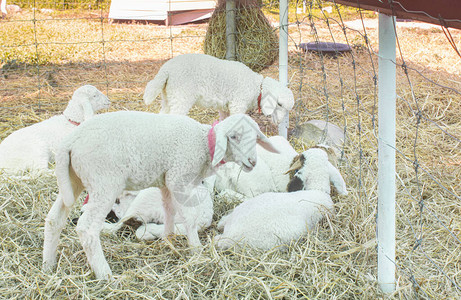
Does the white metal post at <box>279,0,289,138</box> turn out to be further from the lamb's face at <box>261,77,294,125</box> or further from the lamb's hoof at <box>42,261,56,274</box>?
the lamb's hoof at <box>42,261,56,274</box>

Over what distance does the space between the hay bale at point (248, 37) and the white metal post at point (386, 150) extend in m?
3.17

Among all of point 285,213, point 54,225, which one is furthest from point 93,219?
point 285,213

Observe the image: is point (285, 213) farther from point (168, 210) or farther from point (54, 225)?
point (54, 225)

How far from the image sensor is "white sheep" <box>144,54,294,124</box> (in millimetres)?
4137

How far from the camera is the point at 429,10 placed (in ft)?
5.80

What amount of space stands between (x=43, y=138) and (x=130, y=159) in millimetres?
1938

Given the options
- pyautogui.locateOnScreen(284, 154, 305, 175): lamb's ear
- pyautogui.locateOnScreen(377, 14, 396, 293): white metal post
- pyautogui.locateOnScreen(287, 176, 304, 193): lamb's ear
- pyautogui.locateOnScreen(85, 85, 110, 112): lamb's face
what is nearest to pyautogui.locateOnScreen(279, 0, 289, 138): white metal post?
pyautogui.locateOnScreen(284, 154, 305, 175): lamb's ear

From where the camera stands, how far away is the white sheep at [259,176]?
355 centimetres

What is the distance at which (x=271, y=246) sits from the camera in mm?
2760

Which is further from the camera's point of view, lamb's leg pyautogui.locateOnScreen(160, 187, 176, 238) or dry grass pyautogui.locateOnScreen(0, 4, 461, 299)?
lamb's leg pyautogui.locateOnScreen(160, 187, 176, 238)

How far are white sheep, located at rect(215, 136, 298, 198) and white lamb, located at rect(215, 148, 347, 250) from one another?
296mm

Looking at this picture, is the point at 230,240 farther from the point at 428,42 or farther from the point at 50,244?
the point at 428,42

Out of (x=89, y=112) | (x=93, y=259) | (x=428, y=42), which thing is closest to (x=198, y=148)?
(x=93, y=259)

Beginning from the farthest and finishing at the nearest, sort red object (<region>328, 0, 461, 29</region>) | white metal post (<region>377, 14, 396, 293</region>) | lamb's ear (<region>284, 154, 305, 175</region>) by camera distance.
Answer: lamb's ear (<region>284, 154, 305, 175</region>) < white metal post (<region>377, 14, 396, 293</region>) < red object (<region>328, 0, 461, 29</region>)
